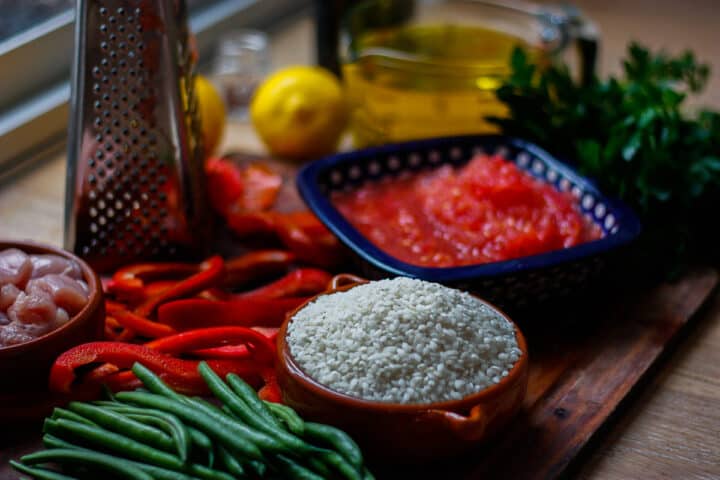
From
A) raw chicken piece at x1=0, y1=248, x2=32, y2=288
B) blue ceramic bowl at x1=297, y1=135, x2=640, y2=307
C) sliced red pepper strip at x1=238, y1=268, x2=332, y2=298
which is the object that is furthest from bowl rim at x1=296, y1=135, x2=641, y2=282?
raw chicken piece at x1=0, y1=248, x2=32, y2=288

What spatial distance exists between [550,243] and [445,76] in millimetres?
595

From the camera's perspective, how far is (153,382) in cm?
150

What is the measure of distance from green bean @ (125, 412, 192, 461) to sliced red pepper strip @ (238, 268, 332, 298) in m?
0.52

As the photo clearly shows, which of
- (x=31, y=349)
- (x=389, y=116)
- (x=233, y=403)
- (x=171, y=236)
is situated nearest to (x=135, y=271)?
(x=171, y=236)

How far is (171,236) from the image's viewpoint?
1.99 metres

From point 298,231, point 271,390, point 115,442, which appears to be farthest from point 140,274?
point 115,442

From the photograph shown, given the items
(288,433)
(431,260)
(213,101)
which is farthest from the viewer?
(213,101)

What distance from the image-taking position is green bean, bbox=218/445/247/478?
1333 millimetres

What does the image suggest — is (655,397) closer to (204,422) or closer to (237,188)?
(204,422)

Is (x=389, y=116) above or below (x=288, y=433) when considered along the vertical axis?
above

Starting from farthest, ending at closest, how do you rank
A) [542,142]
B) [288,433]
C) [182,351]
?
[542,142]
[182,351]
[288,433]

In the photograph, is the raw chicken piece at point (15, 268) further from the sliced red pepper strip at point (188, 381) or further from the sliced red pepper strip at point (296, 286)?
the sliced red pepper strip at point (296, 286)

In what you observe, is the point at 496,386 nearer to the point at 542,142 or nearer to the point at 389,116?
the point at 542,142

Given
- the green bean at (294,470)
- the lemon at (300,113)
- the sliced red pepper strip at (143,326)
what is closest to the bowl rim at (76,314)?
the sliced red pepper strip at (143,326)
